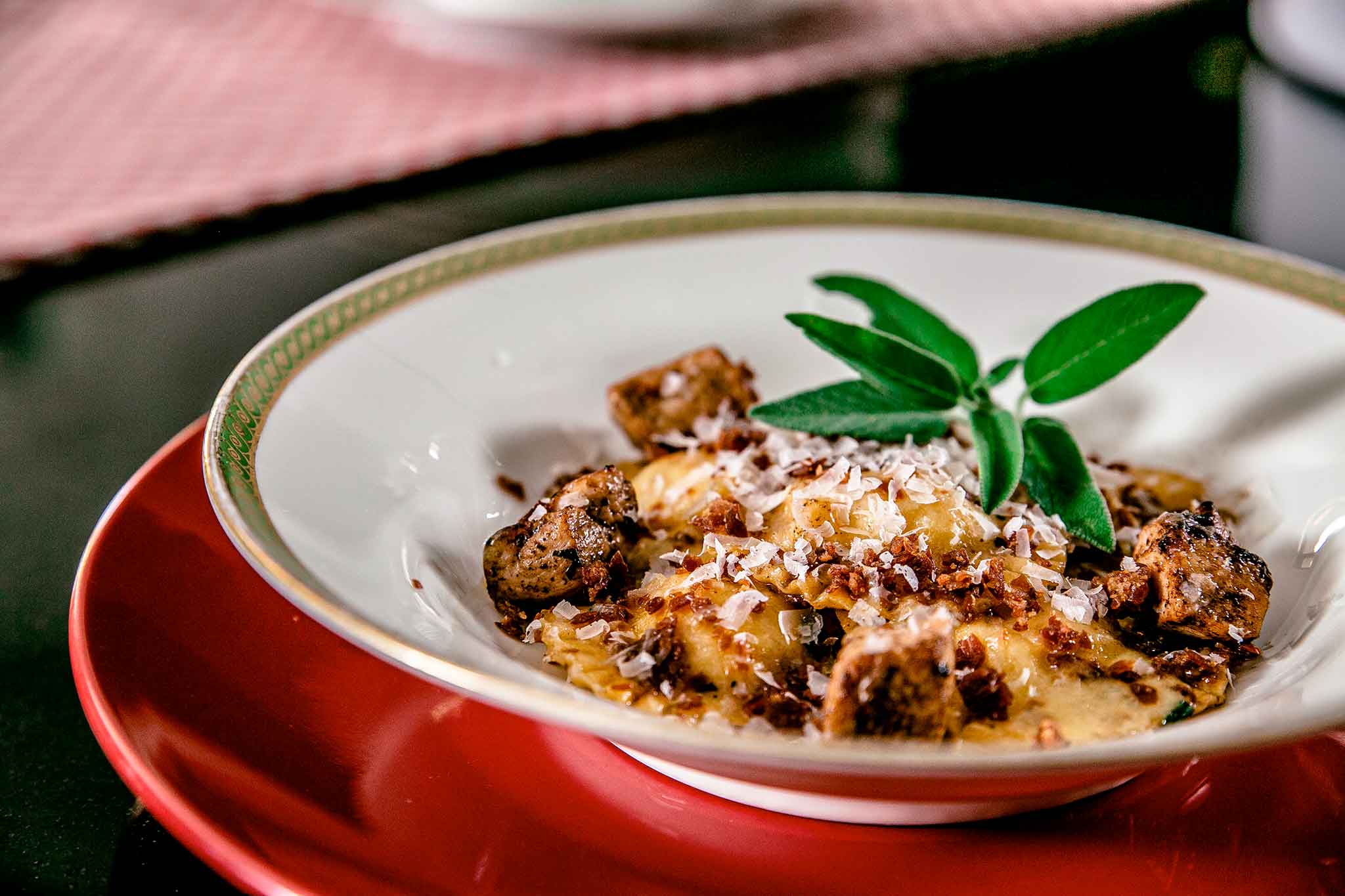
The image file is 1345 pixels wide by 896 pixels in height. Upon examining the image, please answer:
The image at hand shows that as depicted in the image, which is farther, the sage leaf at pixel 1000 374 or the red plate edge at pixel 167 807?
the sage leaf at pixel 1000 374

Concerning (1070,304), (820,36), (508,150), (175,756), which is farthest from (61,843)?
(820,36)

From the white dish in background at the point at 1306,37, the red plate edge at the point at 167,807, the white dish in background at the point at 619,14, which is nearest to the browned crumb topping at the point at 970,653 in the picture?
the red plate edge at the point at 167,807

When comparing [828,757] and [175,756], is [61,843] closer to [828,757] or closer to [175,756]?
[175,756]

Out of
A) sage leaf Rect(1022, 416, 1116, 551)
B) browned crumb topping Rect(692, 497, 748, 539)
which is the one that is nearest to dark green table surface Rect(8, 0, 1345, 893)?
browned crumb topping Rect(692, 497, 748, 539)

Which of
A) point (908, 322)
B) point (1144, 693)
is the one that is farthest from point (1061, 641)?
point (908, 322)

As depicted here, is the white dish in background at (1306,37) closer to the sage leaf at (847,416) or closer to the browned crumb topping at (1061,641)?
the sage leaf at (847,416)

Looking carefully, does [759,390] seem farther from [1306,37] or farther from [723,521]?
[1306,37]
